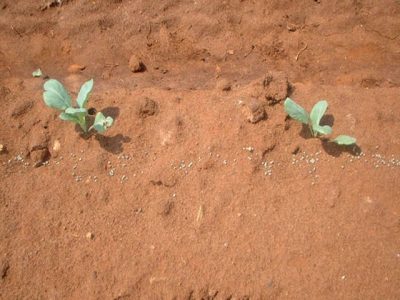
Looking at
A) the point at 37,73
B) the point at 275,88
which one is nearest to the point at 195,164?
the point at 275,88

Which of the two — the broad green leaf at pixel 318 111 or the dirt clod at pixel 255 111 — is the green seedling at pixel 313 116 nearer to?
the broad green leaf at pixel 318 111

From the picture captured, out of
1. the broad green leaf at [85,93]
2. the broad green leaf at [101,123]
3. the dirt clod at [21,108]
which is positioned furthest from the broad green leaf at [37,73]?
the broad green leaf at [101,123]

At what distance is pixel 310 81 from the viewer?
3.04m

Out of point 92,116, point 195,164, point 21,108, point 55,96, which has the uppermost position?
point 55,96

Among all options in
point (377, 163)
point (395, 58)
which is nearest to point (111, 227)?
point (377, 163)

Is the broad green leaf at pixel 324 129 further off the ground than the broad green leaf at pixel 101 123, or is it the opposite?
the broad green leaf at pixel 101 123

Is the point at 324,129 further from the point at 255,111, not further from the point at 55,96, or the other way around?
the point at 55,96

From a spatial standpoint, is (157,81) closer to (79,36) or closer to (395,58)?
(79,36)

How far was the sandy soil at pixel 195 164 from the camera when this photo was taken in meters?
2.00

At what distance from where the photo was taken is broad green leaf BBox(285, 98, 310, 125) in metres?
2.30

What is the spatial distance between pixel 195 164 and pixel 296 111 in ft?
2.73

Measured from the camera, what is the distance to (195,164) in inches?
91.1

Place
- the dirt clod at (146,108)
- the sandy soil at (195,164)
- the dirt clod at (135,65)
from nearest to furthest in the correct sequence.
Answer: the sandy soil at (195,164), the dirt clod at (146,108), the dirt clod at (135,65)

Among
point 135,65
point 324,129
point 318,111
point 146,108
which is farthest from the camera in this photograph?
point 135,65
